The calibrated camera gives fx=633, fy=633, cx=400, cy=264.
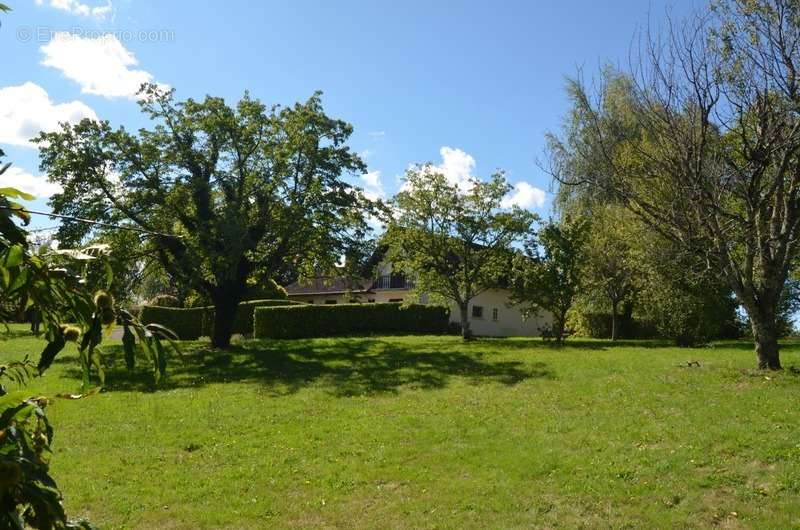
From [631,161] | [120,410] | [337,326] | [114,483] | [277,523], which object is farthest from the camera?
[337,326]

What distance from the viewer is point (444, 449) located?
10.4 m

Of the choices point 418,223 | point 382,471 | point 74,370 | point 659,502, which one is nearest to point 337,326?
point 418,223

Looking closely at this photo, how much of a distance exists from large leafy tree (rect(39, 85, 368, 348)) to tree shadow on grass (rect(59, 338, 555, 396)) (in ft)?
11.1

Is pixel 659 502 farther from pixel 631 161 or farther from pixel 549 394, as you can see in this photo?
pixel 631 161

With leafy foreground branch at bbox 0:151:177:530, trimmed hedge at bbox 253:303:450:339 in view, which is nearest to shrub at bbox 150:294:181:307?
trimmed hedge at bbox 253:303:450:339

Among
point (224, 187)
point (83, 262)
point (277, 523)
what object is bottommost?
point (277, 523)

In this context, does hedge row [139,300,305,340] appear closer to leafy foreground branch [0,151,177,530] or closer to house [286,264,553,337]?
house [286,264,553,337]

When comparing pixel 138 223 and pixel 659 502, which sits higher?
pixel 138 223

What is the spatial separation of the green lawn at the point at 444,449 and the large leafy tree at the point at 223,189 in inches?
271

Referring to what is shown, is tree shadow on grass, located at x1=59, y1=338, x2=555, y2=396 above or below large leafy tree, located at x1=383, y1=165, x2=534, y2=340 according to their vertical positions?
below

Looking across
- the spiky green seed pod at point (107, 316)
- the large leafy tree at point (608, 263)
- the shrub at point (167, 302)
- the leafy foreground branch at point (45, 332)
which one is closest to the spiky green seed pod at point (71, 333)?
the leafy foreground branch at point (45, 332)

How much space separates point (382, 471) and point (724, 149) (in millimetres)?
12120

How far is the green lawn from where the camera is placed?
25.6 ft

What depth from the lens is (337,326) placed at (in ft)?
108
